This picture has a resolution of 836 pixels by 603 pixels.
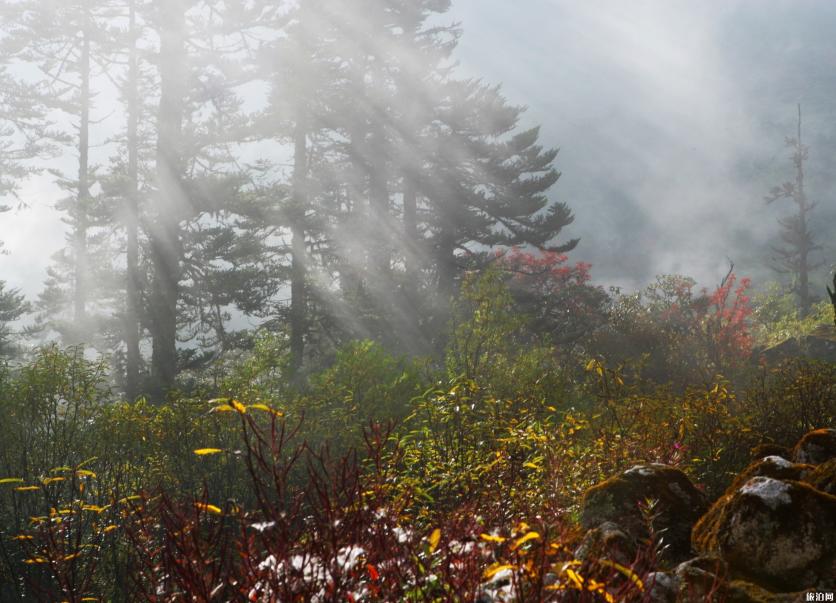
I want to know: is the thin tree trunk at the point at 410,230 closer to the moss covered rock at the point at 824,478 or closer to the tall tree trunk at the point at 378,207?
the tall tree trunk at the point at 378,207

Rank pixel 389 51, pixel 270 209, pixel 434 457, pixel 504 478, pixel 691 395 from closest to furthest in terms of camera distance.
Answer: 1. pixel 504 478
2. pixel 434 457
3. pixel 691 395
4. pixel 270 209
5. pixel 389 51

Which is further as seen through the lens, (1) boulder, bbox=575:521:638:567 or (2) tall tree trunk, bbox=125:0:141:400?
(2) tall tree trunk, bbox=125:0:141:400

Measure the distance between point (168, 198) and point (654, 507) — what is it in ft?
54.4

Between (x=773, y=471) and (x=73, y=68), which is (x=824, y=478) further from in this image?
(x=73, y=68)

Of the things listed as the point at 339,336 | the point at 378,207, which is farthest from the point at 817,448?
the point at 378,207

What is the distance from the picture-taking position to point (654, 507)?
15.2 ft

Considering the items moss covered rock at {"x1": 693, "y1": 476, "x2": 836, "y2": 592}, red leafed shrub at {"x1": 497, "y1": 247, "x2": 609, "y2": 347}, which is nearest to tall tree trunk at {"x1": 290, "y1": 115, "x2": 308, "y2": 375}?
red leafed shrub at {"x1": 497, "y1": 247, "x2": 609, "y2": 347}

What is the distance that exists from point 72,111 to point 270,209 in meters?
12.9

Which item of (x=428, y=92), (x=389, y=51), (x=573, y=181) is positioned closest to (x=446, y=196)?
(x=428, y=92)

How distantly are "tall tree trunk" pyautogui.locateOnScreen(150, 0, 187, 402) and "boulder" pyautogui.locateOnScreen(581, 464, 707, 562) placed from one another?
13900 mm

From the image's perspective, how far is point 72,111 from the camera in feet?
86.5

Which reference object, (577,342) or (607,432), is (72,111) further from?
(607,432)

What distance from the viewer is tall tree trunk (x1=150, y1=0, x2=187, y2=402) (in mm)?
17344

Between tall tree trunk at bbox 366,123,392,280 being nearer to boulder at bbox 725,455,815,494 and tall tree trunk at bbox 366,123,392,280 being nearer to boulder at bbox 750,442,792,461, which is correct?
boulder at bbox 750,442,792,461
